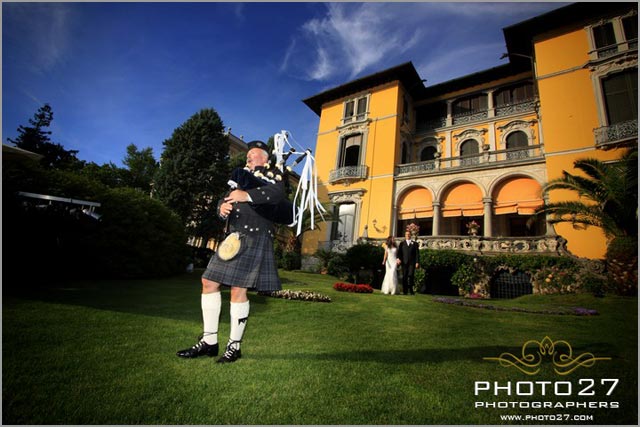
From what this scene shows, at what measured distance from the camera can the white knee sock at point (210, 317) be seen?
114 inches

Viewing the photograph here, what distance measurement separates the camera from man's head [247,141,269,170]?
11.3ft

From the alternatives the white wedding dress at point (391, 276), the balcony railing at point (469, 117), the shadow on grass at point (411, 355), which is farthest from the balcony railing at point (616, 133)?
the shadow on grass at point (411, 355)

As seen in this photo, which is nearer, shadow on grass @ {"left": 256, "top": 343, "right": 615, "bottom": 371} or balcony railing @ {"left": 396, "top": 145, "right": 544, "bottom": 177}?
shadow on grass @ {"left": 256, "top": 343, "right": 615, "bottom": 371}

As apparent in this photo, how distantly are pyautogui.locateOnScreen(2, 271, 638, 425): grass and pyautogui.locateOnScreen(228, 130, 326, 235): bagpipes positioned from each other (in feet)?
5.04

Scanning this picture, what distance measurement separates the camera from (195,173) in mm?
23641

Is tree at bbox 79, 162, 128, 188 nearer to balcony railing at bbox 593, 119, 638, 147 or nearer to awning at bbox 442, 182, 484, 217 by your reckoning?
awning at bbox 442, 182, 484, 217

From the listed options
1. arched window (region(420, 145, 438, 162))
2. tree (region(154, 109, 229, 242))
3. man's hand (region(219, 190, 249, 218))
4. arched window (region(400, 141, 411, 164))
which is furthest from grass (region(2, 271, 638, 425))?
arched window (region(420, 145, 438, 162))

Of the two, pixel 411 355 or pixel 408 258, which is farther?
pixel 408 258

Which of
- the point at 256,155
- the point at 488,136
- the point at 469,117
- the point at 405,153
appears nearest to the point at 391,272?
the point at 256,155

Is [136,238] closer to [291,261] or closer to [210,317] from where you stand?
[210,317]

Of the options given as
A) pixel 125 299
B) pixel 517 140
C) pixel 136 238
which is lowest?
pixel 125 299

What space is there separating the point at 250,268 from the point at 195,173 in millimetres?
23197

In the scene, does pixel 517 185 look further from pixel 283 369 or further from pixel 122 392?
pixel 122 392

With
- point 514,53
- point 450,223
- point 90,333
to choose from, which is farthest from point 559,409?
point 514,53
